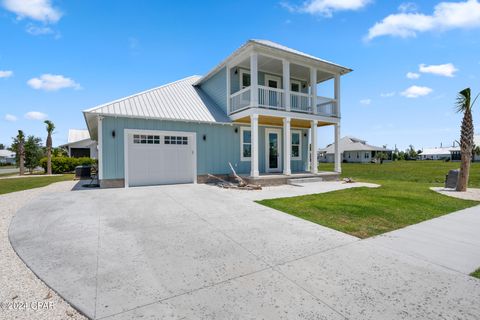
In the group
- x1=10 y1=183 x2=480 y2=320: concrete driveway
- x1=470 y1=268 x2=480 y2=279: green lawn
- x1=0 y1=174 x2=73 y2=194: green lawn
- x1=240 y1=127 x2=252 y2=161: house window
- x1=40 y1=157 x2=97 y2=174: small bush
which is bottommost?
x1=470 y1=268 x2=480 y2=279: green lawn

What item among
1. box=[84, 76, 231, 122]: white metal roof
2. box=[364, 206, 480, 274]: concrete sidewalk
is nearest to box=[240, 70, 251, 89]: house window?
box=[84, 76, 231, 122]: white metal roof

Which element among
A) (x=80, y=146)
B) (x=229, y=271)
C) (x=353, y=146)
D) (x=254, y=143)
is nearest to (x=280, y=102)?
(x=254, y=143)

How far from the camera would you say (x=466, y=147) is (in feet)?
32.0

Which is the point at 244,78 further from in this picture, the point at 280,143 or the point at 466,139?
the point at 466,139

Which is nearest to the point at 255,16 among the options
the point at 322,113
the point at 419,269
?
the point at 322,113

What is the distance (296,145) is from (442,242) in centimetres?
1082

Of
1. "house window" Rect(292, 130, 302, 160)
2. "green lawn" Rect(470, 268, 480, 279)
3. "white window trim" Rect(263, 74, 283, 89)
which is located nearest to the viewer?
"green lawn" Rect(470, 268, 480, 279)

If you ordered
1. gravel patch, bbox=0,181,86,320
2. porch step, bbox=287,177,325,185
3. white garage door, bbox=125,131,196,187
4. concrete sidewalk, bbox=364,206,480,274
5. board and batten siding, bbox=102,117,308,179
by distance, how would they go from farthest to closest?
porch step, bbox=287,177,325,185 → white garage door, bbox=125,131,196,187 → board and batten siding, bbox=102,117,308,179 → concrete sidewalk, bbox=364,206,480,274 → gravel patch, bbox=0,181,86,320

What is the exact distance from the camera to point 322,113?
13.5 m

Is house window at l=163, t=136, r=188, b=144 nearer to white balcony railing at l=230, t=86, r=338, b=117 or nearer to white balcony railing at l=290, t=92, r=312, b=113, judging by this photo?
white balcony railing at l=230, t=86, r=338, b=117

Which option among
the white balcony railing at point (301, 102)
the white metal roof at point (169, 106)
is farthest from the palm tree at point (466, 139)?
the white metal roof at point (169, 106)

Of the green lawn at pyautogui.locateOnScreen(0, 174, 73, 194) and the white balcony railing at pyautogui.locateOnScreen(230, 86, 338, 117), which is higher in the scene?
the white balcony railing at pyautogui.locateOnScreen(230, 86, 338, 117)

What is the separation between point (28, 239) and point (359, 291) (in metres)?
5.37

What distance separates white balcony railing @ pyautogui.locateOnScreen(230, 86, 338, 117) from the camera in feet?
37.7
